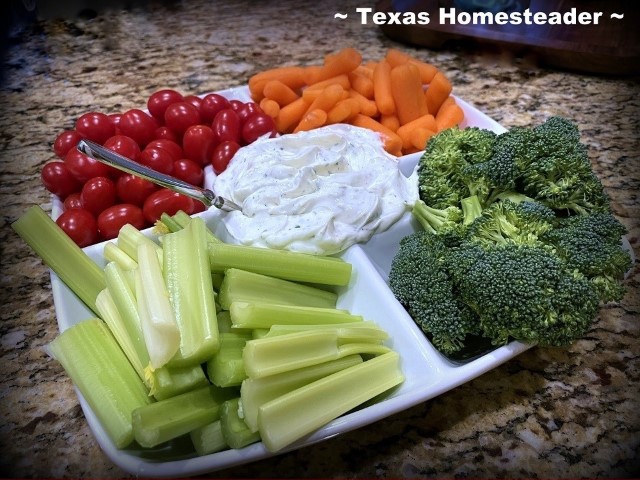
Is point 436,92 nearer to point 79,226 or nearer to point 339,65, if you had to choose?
point 339,65

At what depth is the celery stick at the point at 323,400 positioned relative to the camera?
1.04 meters

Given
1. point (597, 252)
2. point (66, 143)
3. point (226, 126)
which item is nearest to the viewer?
point (597, 252)

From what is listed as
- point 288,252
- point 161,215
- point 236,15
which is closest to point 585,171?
point 288,252

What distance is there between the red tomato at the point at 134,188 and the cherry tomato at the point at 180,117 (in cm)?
36

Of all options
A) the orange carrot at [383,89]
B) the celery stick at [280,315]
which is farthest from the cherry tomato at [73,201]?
the orange carrot at [383,89]

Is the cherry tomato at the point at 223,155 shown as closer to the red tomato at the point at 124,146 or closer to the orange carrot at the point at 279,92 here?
the red tomato at the point at 124,146

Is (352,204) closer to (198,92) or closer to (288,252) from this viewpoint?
(288,252)

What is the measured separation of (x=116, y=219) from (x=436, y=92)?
4.41ft

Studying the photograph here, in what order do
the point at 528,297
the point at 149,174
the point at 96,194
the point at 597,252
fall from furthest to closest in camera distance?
the point at 96,194, the point at 149,174, the point at 597,252, the point at 528,297

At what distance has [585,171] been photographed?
152 cm

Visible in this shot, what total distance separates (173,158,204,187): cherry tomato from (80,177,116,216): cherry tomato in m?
0.24

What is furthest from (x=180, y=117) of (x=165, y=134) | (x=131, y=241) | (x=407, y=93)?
(x=407, y=93)

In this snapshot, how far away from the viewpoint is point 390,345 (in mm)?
1321

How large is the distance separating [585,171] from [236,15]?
9.31ft
